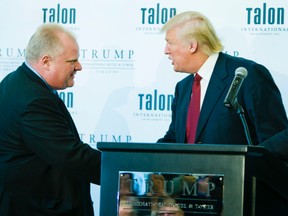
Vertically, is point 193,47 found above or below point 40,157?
above

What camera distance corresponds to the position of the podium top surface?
1872 mm

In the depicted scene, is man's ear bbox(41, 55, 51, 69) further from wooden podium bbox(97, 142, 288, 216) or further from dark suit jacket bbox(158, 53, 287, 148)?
wooden podium bbox(97, 142, 288, 216)

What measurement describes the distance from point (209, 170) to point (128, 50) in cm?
258

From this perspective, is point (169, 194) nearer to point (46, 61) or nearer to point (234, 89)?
point (234, 89)

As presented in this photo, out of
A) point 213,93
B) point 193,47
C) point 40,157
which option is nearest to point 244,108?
point 213,93

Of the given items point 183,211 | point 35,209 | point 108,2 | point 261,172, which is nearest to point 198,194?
point 183,211

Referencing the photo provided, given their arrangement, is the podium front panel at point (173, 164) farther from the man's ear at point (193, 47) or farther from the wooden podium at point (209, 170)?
the man's ear at point (193, 47)

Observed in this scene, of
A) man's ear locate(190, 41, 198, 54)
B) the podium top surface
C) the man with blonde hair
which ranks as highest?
man's ear locate(190, 41, 198, 54)

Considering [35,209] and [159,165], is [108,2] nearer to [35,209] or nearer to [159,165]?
[35,209]

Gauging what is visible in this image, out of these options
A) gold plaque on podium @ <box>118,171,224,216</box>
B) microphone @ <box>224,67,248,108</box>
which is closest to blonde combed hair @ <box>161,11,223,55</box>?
microphone @ <box>224,67,248,108</box>

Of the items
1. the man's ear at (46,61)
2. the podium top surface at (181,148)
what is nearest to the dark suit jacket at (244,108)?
the man's ear at (46,61)

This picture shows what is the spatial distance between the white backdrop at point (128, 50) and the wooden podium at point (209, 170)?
2.15 m

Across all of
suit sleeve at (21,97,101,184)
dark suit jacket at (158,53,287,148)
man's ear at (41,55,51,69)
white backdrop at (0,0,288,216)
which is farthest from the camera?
white backdrop at (0,0,288,216)

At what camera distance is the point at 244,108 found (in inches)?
129
